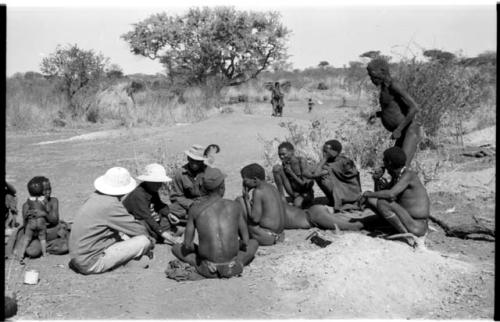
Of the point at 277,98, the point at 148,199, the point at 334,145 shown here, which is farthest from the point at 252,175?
the point at 277,98

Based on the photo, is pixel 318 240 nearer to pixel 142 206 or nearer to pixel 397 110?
pixel 142 206

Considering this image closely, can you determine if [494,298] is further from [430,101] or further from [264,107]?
[264,107]

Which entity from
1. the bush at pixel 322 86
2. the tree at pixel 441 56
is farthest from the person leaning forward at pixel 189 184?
the bush at pixel 322 86

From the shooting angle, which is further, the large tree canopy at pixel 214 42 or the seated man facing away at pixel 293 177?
the large tree canopy at pixel 214 42

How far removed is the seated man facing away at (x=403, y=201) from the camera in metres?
5.57

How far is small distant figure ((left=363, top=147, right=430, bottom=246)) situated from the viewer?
5.57 metres

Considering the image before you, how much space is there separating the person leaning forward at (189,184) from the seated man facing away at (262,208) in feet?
2.52

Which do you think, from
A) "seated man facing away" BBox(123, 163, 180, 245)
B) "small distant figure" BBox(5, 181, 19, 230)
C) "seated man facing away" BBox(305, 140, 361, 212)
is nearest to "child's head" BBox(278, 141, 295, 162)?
"seated man facing away" BBox(305, 140, 361, 212)

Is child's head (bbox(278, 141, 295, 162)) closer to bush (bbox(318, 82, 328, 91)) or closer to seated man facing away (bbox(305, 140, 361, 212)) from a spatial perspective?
seated man facing away (bbox(305, 140, 361, 212))

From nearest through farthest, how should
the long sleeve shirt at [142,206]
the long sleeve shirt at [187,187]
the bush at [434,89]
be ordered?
1. the long sleeve shirt at [142,206]
2. the long sleeve shirt at [187,187]
3. the bush at [434,89]

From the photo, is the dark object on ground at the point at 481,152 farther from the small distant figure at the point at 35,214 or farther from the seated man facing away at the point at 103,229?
the small distant figure at the point at 35,214

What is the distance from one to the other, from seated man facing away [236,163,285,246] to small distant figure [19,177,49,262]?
1.89 m

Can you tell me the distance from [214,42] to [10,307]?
2455cm

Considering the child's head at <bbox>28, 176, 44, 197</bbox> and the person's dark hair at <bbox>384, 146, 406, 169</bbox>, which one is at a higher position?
the person's dark hair at <bbox>384, 146, 406, 169</bbox>
